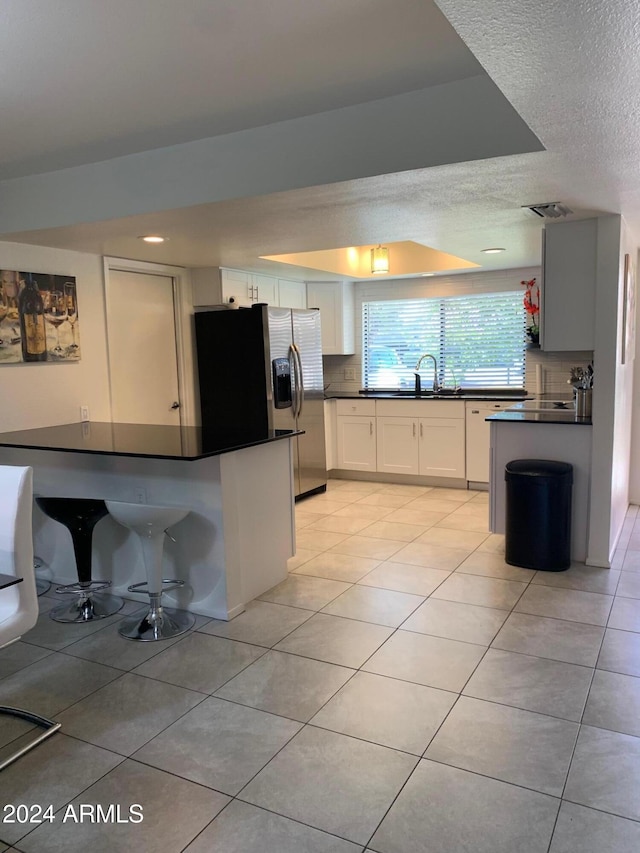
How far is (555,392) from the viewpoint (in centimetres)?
593

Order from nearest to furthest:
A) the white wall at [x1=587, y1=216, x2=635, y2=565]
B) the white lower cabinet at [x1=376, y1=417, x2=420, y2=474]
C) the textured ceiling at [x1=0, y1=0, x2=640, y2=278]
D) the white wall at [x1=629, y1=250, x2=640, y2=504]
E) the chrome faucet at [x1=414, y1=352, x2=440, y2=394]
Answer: the textured ceiling at [x1=0, y1=0, x2=640, y2=278]
the white wall at [x1=587, y1=216, x2=635, y2=565]
the white wall at [x1=629, y1=250, x2=640, y2=504]
the white lower cabinet at [x1=376, y1=417, x2=420, y2=474]
the chrome faucet at [x1=414, y1=352, x2=440, y2=394]

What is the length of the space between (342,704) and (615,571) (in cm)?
216

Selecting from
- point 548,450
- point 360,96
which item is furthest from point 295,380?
point 360,96

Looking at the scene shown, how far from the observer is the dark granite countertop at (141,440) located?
3.04 metres

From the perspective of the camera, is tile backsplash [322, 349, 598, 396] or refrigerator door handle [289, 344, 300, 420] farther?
tile backsplash [322, 349, 598, 396]

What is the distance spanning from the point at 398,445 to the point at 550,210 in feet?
10.4

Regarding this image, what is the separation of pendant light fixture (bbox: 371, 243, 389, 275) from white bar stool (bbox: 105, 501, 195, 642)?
3615 millimetres

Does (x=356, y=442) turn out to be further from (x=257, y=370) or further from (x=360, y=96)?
(x=360, y=96)

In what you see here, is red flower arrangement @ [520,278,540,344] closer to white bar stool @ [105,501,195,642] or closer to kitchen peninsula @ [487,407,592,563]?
kitchen peninsula @ [487,407,592,563]

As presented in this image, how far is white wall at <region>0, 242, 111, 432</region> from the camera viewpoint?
3912 millimetres

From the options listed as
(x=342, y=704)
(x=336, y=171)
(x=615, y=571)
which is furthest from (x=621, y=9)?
(x=615, y=571)

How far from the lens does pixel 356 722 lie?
2.28 m

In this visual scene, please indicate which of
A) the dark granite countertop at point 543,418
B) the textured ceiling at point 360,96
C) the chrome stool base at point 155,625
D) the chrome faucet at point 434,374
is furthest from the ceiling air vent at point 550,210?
the chrome faucet at point 434,374

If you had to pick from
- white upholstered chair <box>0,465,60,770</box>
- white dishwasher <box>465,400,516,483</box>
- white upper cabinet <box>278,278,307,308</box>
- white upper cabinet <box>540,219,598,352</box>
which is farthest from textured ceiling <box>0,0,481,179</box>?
white dishwasher <box>465,400,516,483</box>
